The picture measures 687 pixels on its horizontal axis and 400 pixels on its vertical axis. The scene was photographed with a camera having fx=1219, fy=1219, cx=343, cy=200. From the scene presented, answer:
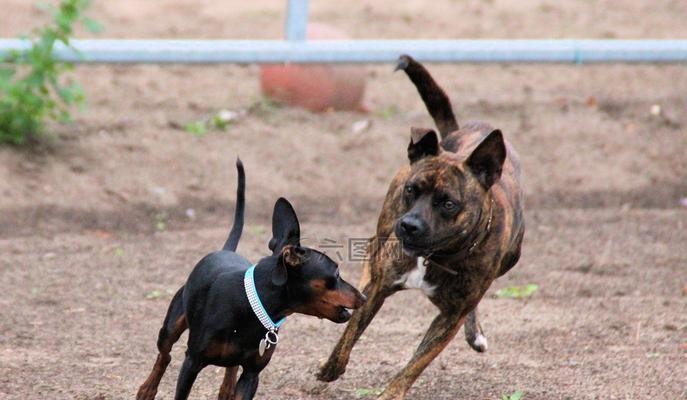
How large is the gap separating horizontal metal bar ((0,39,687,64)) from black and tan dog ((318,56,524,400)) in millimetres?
3510

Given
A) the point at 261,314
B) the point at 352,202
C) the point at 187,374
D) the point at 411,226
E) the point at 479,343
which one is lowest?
the point at 352,202

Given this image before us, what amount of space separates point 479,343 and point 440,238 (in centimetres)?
136

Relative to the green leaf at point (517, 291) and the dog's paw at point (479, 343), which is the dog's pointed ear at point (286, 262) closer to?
the dog's paw at point (479, 343)

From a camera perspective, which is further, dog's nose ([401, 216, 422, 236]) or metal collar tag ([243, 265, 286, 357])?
dog's nose ([401, 216, 422, 236])

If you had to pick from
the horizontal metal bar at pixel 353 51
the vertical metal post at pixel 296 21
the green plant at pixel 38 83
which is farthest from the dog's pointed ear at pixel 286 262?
the vertical metal post at pixel 296 21

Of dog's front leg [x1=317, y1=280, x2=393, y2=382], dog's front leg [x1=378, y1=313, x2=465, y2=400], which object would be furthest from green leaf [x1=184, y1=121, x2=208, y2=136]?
dog's front leg [x1=378, y1=313, x2=465, y2=400]

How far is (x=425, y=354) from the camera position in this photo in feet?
19.1

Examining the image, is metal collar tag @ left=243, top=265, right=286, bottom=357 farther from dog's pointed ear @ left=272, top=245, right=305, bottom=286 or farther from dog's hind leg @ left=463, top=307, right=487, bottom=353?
dog's hind leg @ left=463, top=307, right=487, bottom=353

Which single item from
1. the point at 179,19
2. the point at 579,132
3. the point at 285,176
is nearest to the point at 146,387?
the point at 285,176

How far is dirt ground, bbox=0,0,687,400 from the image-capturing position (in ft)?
21.2

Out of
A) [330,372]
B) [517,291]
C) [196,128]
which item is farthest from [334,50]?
[330,372]

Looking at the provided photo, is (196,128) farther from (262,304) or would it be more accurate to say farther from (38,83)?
(262,304)

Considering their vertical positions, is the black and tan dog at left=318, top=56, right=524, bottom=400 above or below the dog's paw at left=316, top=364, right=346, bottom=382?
above

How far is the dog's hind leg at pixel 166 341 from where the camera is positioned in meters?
5.48
